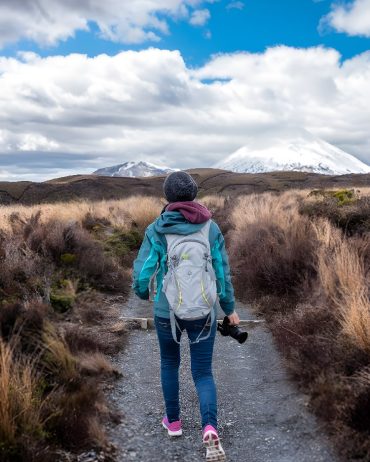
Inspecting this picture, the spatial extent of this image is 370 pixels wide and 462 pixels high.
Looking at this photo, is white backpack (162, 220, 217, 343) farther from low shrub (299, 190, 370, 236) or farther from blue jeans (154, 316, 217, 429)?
low shrub (299, 190, 370, 236)

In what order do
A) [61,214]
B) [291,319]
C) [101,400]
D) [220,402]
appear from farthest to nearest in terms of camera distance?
1. [61,214]
2. [291,319]
3. [220,402]
4. [101,400]

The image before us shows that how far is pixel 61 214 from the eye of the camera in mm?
14008

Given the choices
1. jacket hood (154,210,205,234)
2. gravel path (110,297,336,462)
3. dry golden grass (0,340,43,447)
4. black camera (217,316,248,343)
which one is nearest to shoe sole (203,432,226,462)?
gravel path (110,297,336,462)

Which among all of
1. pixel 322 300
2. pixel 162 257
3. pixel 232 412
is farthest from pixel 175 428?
pixel 322 300

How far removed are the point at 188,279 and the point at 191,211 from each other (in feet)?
1.59

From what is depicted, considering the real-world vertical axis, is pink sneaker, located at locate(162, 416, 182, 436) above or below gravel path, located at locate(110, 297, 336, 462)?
above

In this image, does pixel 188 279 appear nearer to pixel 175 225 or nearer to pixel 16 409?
pixel 175 225

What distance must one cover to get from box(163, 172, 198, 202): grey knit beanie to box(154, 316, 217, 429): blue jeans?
2.91 ft

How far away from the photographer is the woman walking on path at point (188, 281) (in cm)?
334

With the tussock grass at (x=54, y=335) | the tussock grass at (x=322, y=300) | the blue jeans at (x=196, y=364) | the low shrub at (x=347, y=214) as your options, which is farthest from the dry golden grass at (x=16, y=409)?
the low shrub at (x=347, y=214)

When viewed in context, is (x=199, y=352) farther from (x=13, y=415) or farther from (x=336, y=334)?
(x=336, y=334)

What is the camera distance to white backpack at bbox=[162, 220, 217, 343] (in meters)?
3.33

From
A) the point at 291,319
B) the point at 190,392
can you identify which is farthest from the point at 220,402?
the point at 291,319

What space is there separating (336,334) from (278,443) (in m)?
1.33
